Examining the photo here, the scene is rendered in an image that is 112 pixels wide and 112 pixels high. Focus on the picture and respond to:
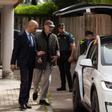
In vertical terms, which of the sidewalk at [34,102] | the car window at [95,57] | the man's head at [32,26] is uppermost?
the man's head at [32,26]

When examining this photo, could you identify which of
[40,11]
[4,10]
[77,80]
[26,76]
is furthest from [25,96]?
[40,11]

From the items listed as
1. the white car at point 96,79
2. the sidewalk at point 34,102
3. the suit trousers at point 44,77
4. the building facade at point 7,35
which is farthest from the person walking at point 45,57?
the building facade at point 7,35

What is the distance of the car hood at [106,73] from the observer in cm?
807

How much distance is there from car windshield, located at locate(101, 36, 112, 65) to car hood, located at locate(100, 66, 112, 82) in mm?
293

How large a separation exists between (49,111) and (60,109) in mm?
601

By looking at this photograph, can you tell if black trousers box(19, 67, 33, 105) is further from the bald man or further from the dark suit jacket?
the dark suit jacket

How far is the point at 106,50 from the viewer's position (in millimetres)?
9234

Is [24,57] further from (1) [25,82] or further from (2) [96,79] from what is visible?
(2) [96,79]

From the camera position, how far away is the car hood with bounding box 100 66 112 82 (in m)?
8.07

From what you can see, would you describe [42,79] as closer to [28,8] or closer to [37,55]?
[37,55]

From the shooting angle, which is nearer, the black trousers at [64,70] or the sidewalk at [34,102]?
the sidewalk at [34,102]

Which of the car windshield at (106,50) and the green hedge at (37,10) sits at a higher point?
the green hedge at (37,10)

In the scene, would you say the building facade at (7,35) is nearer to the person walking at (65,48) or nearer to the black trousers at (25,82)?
the person walking at (65,48)

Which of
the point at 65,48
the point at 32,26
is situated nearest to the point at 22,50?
the point at 32,26
